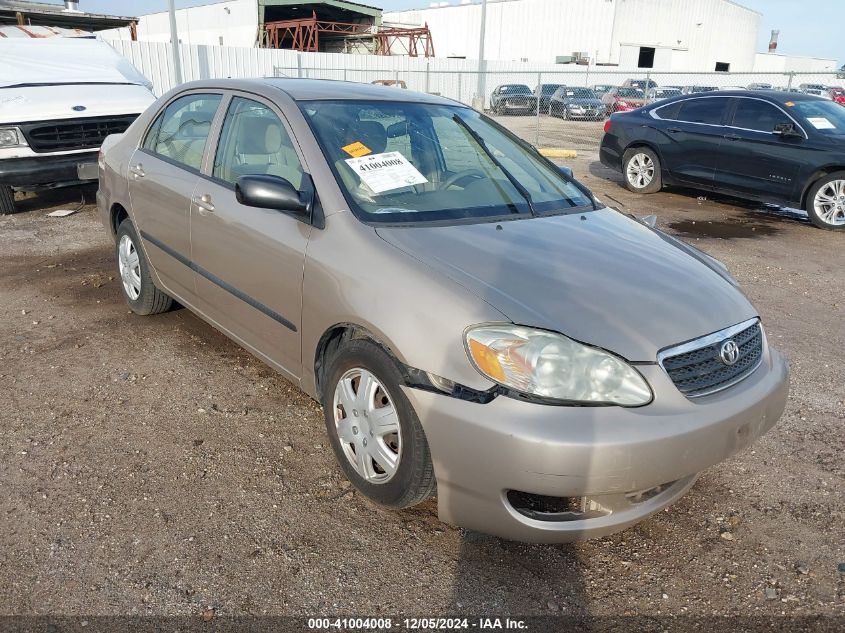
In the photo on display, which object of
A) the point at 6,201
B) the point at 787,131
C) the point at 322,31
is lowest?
the point at 6,201

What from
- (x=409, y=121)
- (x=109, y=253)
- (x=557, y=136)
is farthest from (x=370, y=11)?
(x=409, y=121)

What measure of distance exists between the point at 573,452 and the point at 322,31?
38047mm

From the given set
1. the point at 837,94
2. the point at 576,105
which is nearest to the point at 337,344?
the point at 576,105

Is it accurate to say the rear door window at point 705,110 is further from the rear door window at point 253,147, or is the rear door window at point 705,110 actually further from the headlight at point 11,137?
the headlight at point 11,137

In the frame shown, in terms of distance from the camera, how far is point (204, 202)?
11.8ft

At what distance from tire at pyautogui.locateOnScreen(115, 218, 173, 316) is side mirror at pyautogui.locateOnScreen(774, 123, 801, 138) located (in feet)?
25.3

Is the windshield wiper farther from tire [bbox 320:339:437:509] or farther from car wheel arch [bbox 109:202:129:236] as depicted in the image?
car wheel arch [bbox 109:202:129:236]

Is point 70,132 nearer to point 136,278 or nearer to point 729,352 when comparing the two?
point 136,278

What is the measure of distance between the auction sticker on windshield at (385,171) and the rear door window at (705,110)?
7631mm

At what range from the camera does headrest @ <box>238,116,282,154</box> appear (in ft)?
10.9

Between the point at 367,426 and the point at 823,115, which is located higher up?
the point at 823,115

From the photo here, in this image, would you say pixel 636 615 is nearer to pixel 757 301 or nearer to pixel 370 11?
pixel 757 301

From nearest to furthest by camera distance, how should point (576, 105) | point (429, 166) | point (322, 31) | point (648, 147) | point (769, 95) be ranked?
point (429, 166), point (769, 95), point (648, 147), point (576, 105), point (322, 31)

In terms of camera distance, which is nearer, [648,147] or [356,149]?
[356,149]
